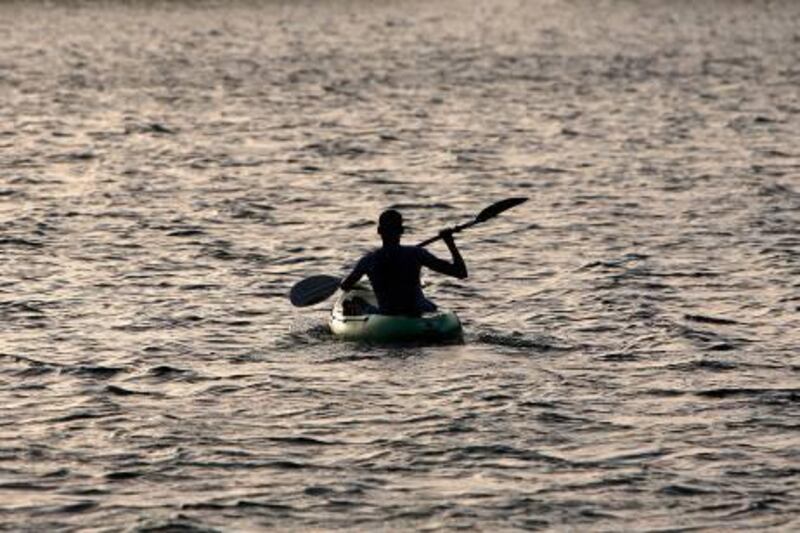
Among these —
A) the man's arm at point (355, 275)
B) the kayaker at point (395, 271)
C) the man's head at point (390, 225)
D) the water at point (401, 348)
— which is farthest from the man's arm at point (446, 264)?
the water at point (401, 348)

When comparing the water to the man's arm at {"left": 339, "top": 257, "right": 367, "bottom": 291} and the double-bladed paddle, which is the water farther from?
the man's arm at {"left": 339, "top": 257, "right": 367, "bottom": 291}

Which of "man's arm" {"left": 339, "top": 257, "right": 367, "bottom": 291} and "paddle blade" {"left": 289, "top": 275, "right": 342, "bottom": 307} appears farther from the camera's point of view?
"paddle blade" {"left": 289, "top": 275, "right": 342, "bottom": 307}

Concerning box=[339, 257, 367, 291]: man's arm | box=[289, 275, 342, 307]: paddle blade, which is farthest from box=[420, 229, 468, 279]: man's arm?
box=[289, 275, 342, 307]: paddle blade

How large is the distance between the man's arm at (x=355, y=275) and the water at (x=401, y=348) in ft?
2.41

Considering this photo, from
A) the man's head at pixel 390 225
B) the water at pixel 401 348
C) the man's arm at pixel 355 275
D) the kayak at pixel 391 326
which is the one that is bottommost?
the water at pixel 401 348

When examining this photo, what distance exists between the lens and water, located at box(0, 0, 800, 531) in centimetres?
1777

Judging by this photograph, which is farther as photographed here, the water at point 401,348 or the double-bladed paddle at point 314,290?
the double-bladed paddle at point 314,290

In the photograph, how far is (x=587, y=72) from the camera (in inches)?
2881

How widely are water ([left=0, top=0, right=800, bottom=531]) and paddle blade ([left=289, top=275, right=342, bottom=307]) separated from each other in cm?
37

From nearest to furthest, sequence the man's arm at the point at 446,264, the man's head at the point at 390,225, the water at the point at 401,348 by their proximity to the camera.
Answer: the water at the point at 401,348 → the man's head at the point at 390,225 → the man's arm at the point at 446,264

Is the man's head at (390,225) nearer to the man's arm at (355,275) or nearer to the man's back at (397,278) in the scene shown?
the man's back at (397,278)

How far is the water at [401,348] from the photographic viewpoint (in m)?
17.8

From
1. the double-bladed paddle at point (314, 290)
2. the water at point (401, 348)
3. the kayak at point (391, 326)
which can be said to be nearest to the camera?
the water at point (401, 348)

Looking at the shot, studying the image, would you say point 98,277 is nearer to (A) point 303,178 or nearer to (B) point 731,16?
(A) point 303,178
